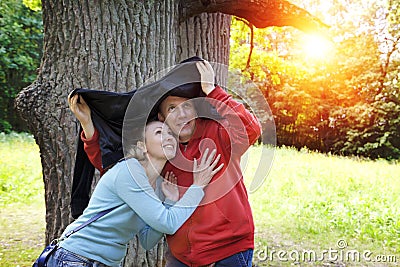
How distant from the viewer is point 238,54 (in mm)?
7188

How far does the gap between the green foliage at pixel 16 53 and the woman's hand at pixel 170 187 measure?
16.8 metres

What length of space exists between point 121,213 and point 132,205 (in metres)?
0.10

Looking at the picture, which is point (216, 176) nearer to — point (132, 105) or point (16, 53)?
point (132, 105)

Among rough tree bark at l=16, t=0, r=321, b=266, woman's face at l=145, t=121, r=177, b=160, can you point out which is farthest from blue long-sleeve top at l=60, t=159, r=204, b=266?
rough tree bark at l=16, t=0, r=321, b=266

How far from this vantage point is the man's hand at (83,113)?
2443 mm

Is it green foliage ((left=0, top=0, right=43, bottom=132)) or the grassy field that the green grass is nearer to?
the grassy field

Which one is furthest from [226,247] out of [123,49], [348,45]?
[348,45]

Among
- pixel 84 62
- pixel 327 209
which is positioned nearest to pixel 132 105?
pixel 84 62

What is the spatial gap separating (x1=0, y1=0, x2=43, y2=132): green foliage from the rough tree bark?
15.7 meters

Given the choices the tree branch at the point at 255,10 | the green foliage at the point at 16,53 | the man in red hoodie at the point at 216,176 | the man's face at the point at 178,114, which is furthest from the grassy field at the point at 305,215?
the green foliage at the point at 16,53

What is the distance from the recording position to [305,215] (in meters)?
7.24

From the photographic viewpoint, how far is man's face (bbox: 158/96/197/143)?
7.63 ft

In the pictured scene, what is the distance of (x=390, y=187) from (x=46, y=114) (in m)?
7.39

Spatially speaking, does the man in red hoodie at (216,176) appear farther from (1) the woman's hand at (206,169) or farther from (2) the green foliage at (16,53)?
(2) the green foliage at (16,53)
